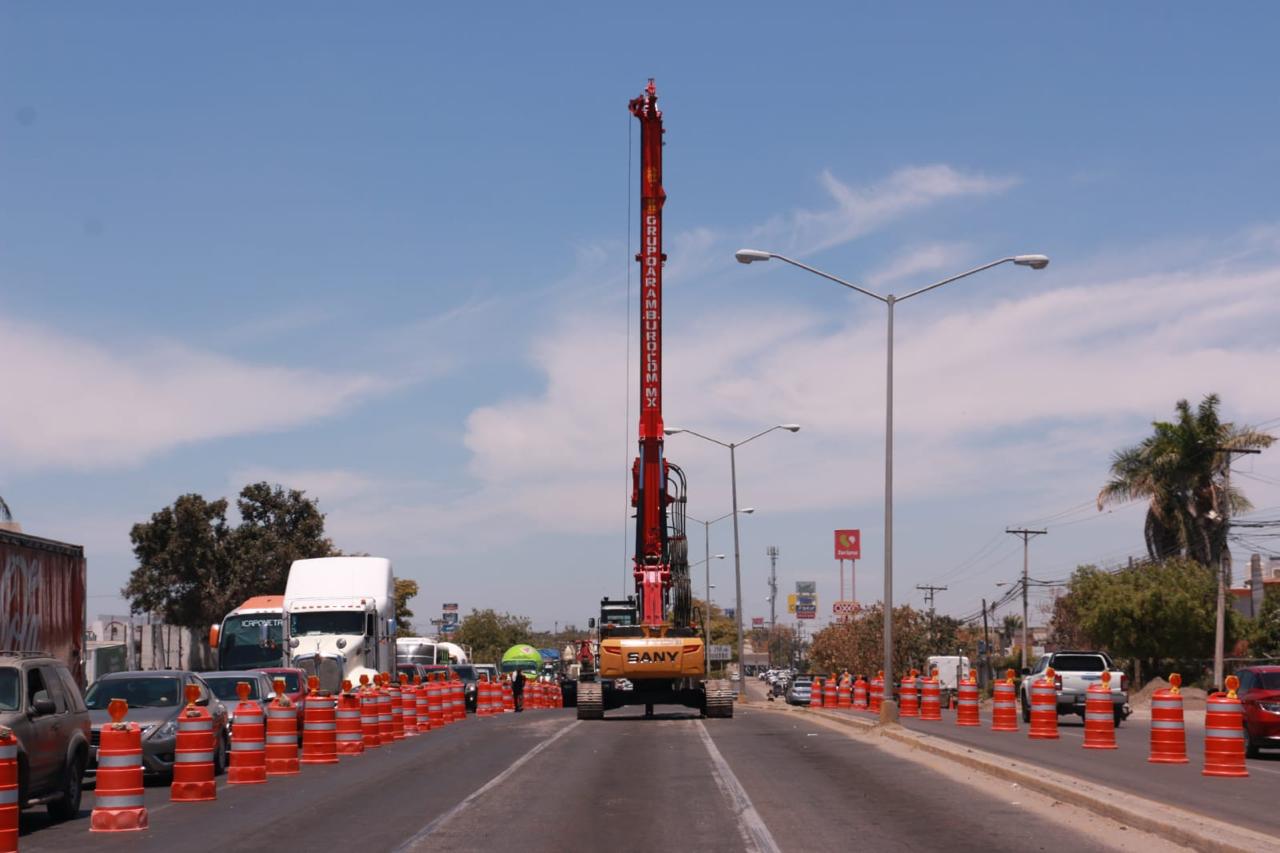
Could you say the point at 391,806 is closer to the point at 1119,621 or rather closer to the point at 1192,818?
the point at 1192,818

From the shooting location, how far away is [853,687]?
4778cm

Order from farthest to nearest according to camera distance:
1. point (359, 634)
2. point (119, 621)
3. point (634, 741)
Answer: point (119, 621) → point (359, 634) → point (634, 741)

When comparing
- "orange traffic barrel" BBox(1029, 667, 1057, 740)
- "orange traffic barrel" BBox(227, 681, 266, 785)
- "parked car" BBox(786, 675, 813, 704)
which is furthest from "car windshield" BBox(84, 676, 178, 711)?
"parked car" BBox(786, 675, 813, 704)

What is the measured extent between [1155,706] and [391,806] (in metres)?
11.4

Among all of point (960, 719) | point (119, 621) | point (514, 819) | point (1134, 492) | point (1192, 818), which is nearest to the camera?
point (1192, 818)

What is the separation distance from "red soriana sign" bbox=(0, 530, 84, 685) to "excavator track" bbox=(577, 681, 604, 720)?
15.5 m

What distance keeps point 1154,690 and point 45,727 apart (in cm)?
5011

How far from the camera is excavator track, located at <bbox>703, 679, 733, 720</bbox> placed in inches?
1494

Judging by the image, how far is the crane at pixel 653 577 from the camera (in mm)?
36719

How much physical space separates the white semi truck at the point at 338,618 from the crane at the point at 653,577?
5480 mm

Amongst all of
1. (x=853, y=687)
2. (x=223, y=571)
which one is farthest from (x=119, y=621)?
(x=853, y=687)

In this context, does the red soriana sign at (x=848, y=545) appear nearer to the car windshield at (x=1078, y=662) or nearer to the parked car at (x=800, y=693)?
the parked car at (x=800, y=693)

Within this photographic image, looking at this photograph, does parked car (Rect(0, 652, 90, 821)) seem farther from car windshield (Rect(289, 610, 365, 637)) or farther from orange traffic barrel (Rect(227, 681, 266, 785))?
car windshield (Rect(289, 610, 365, 637))

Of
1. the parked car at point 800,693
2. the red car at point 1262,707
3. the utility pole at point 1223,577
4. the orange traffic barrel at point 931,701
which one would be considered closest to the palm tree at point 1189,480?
the utility pole at point 1223,577
